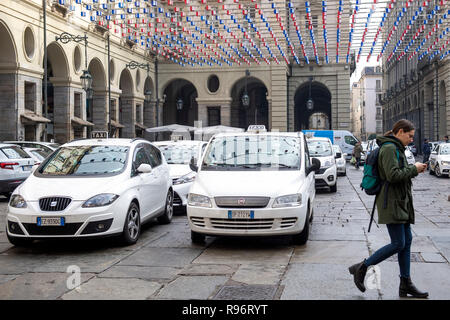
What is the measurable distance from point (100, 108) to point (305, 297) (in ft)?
99.0

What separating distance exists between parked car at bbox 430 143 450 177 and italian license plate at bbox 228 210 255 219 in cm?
1680

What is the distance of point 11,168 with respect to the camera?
1533 cm

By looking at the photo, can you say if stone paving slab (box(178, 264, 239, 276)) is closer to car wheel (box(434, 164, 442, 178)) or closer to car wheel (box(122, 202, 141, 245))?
car wheel (box(122, 202, 141, 245))

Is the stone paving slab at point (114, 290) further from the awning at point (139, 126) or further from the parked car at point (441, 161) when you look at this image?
the awning at point (139, 126)

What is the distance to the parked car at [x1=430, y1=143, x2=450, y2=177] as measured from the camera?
74.2 ft

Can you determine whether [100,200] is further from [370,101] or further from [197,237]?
[370,101]

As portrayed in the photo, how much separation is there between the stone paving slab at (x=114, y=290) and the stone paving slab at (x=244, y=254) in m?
1.37

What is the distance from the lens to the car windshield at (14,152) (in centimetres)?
1554

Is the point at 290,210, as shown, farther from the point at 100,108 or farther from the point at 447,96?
the point at 447,96

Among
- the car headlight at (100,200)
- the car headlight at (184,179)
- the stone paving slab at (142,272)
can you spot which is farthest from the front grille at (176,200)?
the stone paving slab at (142,272)

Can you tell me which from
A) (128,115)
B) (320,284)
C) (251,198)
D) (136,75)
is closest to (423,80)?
(136,75)
